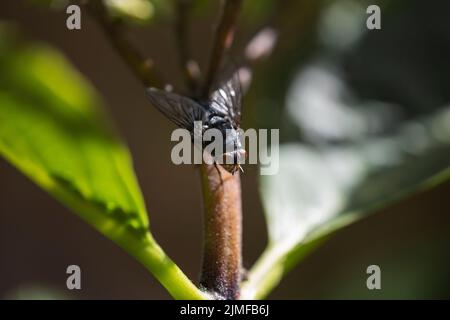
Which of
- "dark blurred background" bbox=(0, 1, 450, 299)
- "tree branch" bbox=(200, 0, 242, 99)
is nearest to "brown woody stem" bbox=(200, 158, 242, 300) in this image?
"tree branch" bbox=(200, 0, 242, 99)

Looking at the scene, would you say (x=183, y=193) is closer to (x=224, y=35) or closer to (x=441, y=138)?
(x=441, y=138)

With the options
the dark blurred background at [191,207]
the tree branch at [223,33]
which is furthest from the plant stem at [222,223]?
the dark blurred background at [191,207]

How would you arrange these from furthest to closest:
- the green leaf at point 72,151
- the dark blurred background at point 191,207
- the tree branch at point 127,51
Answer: the dark blurred background at point 191,207, the tree branch at point 127,51, the green leaf at point 72,151

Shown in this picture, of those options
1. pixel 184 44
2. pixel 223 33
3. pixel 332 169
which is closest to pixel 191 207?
pixel 332 169

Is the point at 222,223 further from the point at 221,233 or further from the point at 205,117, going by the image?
the point at 205,117

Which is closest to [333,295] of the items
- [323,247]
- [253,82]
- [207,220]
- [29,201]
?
[323,247]

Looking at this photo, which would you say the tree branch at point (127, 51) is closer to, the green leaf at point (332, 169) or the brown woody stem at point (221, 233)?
the brown woody stem at point (221, 233)
